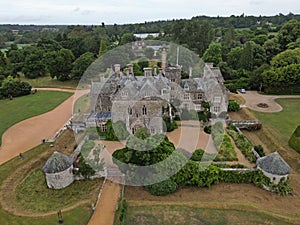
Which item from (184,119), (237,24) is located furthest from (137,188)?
(237,24)

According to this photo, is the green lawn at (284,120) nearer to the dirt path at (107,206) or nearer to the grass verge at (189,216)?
the grass verge at (189,216)

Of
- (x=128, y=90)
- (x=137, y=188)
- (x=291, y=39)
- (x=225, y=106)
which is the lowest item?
(x=137, y=188)

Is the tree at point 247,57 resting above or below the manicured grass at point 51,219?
above

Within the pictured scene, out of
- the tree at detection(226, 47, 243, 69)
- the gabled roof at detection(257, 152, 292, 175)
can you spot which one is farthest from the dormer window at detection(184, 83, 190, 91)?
the tree at detection(226, 47, 243, 69)

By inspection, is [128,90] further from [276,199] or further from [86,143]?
[276,199]

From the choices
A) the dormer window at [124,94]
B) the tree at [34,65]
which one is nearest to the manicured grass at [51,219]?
the dormer window at [124,94]

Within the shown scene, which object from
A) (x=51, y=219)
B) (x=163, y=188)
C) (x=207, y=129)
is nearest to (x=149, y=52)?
(x=207, y=129)
